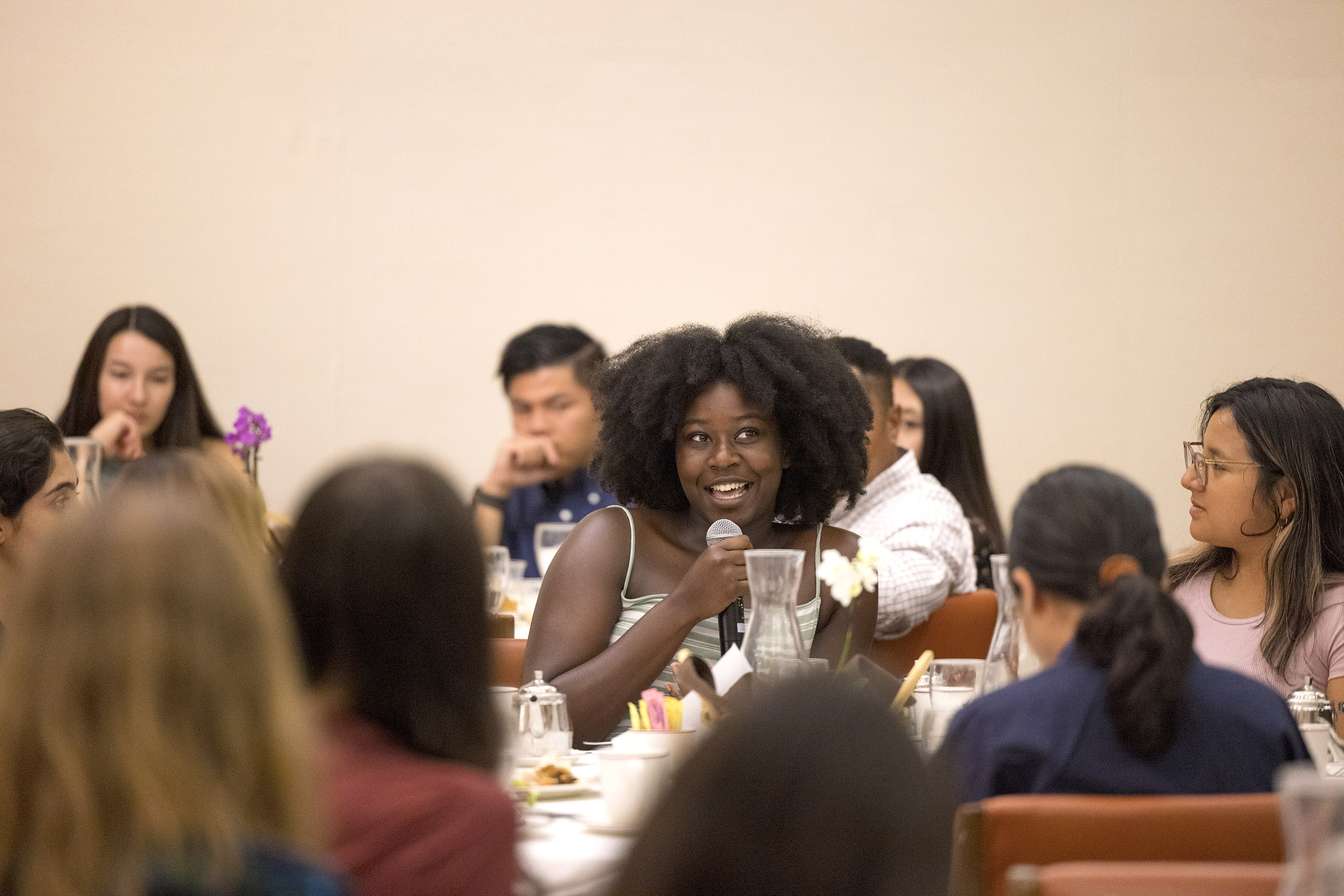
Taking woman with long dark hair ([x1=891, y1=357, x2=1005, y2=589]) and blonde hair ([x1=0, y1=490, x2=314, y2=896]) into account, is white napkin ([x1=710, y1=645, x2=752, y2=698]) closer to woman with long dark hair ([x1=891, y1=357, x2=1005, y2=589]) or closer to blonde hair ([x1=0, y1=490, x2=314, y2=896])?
blonde hair ([x1=0, y1=490, x2=314, y2=896])

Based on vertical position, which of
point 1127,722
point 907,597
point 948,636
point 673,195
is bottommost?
point 948,636

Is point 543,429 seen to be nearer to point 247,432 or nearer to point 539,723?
point 247,432

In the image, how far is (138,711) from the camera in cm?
98

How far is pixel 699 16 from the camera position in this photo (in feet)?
19.3

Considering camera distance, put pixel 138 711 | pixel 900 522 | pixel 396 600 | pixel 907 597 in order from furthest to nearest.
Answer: pixel 900 522 < pixel 907 597 < pixel 396 600 < pixel 138 711

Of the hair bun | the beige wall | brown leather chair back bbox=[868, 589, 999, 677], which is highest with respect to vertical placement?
the beige wall

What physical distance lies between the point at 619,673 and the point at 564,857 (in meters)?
0.96

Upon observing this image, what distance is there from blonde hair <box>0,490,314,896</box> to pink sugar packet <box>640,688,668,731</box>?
126 cm

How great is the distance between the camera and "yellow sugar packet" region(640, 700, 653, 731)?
225cm

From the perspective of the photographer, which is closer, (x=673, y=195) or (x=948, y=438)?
(x=948, y=438)

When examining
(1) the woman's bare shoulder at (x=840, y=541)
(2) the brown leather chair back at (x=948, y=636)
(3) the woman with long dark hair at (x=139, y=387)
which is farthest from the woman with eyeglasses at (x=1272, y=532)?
(3) the woman with long dark hair at (x=139, y=387)

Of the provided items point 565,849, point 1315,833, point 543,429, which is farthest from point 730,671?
point 543,429

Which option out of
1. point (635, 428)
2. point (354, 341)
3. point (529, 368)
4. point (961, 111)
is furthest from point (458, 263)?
point (635, 428)

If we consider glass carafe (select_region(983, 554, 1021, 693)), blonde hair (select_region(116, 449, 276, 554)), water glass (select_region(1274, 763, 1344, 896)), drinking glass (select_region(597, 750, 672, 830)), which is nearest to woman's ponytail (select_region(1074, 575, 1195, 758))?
glass carafe (select_region(983, 554, 1021, 693))
